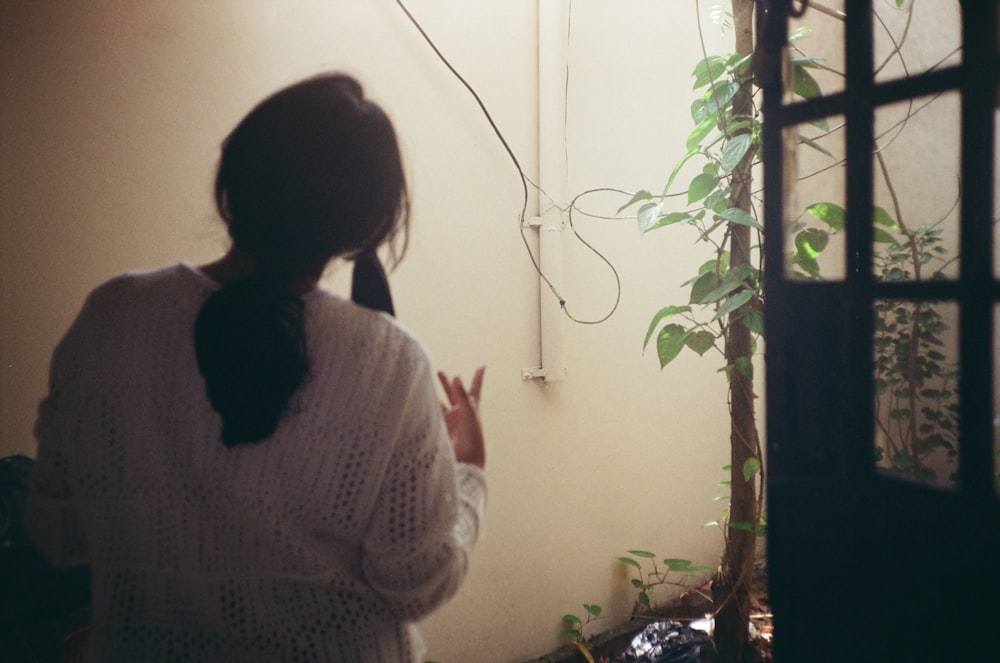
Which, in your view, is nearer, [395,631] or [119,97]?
[395,631]

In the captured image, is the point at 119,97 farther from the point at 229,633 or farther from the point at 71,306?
the point at 229,633

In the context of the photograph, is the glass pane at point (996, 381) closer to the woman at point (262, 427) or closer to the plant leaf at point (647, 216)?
the woman at point (262, 427)

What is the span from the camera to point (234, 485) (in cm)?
76

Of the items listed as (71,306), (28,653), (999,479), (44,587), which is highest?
(71,306)

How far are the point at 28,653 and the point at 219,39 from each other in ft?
4.66

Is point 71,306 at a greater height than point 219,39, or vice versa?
point 219,39

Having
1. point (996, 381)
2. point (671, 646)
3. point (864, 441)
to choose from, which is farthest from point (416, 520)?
point (671, 646)

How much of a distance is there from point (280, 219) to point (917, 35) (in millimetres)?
2431

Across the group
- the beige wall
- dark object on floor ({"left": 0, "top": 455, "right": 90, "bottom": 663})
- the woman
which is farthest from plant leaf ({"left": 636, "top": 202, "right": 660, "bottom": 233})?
dark object on floor ({"left": 0, "top": 455, "right": 90, "bottom": 663})

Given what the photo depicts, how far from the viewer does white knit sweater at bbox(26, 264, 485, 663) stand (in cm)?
78

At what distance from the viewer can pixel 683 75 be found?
2.73m

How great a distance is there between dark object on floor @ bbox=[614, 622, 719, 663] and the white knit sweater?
53.4 inches

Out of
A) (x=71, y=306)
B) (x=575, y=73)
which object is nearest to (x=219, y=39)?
(x=71, y=306)

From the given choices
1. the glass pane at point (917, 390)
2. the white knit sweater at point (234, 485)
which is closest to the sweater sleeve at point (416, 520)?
the white knit sweater at point (234, 485)
